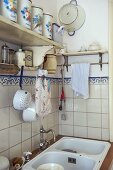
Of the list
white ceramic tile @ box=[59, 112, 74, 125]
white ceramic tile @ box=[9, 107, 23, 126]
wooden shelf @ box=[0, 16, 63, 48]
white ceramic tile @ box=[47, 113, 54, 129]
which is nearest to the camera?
wooden shelf @ box=[0, 16, 63, 48]

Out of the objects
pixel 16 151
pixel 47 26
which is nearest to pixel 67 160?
pixel 16 151

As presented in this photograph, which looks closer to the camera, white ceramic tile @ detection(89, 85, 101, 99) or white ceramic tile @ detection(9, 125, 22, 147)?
white ceramic tile @ detection(9, 125, 22, 147)

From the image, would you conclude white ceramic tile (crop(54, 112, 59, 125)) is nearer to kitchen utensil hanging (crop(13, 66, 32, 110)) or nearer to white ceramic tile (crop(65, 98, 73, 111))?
white ceramic tile (crop(65, 98, 73, 111))

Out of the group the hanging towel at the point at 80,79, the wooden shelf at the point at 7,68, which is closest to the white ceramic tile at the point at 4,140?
the wooden shelf at the point at 7,68

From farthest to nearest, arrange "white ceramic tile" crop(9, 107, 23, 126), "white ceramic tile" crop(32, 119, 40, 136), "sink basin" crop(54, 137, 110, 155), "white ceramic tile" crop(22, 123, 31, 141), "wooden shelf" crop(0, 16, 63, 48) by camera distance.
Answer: "sink basin" crop(54, 137, 110, 155)
"white ceramic tile" crop(32, 119, 40, 136)
"white ceramic tile" crop(22, 123, 31, 141)
"white ceramic tile" crop(9, 107, 23, 126)
"wooden shelf" crop(0, 16, 63, 48)

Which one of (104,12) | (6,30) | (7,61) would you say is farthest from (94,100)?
(6,30)

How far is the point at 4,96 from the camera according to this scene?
4.41 feet

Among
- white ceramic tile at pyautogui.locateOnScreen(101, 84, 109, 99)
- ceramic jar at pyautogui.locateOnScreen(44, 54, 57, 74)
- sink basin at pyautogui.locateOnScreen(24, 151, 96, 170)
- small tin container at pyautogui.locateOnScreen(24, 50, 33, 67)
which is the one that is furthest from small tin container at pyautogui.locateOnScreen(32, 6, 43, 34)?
white ceramic tile at pyautogui.locateOnScreen(101, 84, 109, 99)

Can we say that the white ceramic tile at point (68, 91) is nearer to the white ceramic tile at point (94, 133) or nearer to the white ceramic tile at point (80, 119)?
the white ceramic tile at point (80, 119)

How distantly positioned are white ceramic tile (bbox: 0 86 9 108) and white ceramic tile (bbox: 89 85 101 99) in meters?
0.98

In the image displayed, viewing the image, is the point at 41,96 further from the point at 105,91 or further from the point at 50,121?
the point at 105,91

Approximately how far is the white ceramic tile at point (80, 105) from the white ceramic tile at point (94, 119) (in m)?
0.09

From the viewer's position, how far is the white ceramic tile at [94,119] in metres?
2.07

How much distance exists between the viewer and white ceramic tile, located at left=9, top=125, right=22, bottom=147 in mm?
1422
